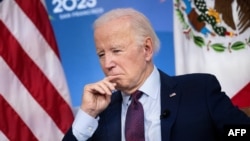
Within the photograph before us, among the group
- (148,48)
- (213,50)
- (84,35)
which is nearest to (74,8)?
(84,35)

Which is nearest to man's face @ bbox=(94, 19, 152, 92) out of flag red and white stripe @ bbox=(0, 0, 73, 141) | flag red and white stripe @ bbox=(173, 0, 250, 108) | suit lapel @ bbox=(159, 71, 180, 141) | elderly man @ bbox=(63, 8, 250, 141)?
elderly man @ bbox=(63, 8, 250, 141)

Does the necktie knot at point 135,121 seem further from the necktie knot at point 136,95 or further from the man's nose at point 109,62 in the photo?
the man's nose at point 109,62

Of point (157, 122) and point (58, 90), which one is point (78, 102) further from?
point (157, 122)

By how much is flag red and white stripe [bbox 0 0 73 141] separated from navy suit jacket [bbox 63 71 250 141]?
851 mm

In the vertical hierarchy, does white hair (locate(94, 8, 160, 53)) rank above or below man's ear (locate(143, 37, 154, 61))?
above

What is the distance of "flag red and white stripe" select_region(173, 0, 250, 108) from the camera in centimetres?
263

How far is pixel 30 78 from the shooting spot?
2.39 m

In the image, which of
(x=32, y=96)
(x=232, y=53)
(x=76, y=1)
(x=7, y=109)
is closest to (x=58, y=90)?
(x=32, y=96)

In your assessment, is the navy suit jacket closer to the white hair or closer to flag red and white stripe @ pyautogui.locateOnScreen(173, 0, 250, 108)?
the white hair

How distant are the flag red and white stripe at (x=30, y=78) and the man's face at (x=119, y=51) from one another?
3.11ft

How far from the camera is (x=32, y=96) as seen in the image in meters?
2.39

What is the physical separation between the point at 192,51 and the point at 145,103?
1.19 metres

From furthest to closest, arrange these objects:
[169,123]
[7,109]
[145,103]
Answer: [7,109], [145,103], [169,123]

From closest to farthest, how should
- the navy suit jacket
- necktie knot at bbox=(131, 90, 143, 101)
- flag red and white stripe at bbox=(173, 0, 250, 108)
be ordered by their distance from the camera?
the navy suit jacket
necktie knot at bbox=(131, 90, 143, 101)
flag red and white stripe at bbox=(173, 0, 250, 108)
